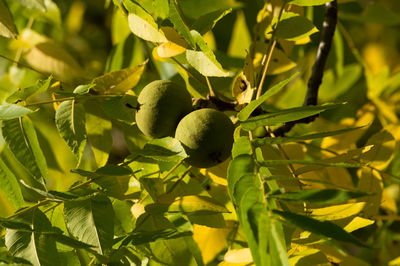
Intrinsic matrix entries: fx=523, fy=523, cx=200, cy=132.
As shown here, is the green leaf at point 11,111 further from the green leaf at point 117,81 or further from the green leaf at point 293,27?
the green leaf at point 293,27

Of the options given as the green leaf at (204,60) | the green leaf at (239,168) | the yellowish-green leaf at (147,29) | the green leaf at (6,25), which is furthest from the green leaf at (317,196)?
the green leaf at (6,25)

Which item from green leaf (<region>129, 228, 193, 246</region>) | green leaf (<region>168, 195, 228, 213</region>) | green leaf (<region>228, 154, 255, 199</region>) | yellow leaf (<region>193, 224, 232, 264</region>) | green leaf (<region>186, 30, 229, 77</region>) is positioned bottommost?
yellow leaf (<region>193, 224, 232, 264</region>)

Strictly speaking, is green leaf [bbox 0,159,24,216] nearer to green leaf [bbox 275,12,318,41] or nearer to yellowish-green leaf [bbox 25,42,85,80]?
yellowish-green leaf [bbox 25,42,85,80]

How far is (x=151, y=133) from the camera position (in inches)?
61.0

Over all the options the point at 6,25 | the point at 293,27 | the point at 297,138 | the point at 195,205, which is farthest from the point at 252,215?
the point at 6,25

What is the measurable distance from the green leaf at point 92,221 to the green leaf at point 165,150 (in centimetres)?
17

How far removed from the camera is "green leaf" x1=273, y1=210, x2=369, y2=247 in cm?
102

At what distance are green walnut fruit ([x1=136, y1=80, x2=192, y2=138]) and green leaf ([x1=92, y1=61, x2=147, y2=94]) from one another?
0.33 ft

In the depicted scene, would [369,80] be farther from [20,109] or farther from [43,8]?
[20,109]

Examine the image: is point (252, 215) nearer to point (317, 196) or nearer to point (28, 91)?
point (317, 196)

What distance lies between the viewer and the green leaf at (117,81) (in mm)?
1583

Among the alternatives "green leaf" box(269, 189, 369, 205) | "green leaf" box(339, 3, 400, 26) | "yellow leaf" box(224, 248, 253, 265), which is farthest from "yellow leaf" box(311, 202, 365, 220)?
"green leaf" box(339, 3, 400, 26)

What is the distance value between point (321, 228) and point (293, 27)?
30.5 inches

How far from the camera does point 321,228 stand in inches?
40.8
